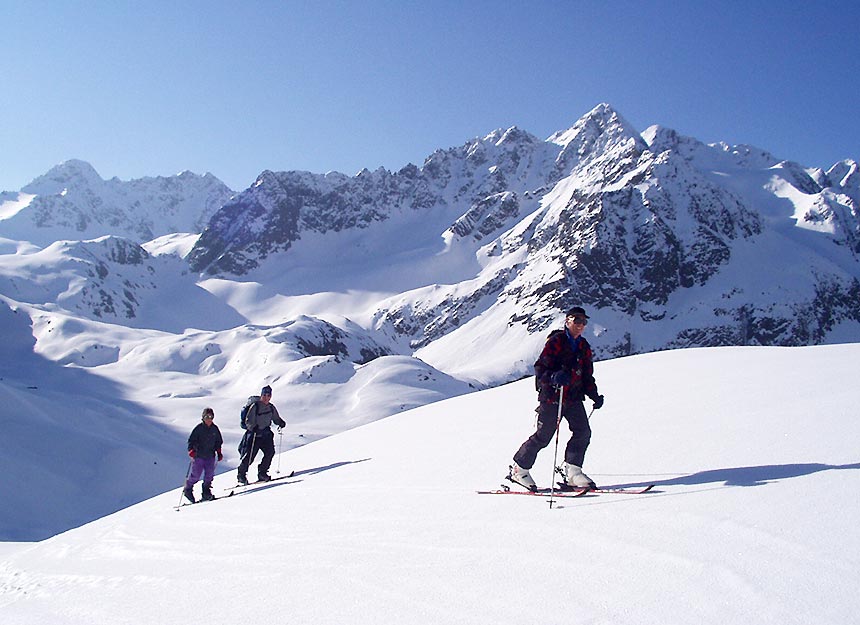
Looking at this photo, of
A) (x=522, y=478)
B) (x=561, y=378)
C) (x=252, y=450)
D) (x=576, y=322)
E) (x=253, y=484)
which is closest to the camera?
(x=561, y=378)

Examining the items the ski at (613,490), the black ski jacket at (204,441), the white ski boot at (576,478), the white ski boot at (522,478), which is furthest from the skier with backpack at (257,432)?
the ski at (613,490)

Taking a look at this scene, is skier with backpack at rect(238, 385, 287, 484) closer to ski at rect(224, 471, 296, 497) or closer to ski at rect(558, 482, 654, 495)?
ski at rect(224, 471, 296, 497)

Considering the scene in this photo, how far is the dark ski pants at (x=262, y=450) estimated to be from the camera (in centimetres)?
1383

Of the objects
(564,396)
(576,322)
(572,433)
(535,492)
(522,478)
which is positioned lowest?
(535,492)

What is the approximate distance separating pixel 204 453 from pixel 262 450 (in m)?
1.40

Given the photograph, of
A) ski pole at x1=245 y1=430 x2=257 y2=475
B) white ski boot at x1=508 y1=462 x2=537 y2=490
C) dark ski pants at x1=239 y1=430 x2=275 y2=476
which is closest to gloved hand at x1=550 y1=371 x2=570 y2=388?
white ski boot at x1=508 y1=462 x2=537 y2=490

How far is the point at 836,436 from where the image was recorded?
7031mm

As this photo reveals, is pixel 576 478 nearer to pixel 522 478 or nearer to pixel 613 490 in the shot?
pixel 613 490

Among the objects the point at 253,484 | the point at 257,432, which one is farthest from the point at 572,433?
the point at 257,432

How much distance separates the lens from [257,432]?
1405cm

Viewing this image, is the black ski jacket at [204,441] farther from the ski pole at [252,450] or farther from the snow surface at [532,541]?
the snow surface at [532,541]

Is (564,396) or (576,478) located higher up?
(564,396)

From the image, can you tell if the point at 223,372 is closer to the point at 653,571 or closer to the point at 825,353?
the point at 825,353

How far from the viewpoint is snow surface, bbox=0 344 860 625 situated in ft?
12.4
